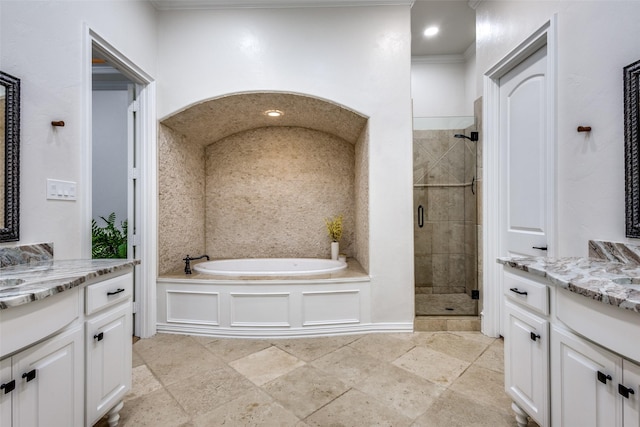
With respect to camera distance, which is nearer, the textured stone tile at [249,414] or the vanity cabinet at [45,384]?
the vanity cabinet at [45,384]

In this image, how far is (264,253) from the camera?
3.51 metres

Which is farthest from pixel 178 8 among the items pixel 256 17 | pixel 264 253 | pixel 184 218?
pixel 264 253

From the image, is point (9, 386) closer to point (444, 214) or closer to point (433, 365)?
point (433, 365)

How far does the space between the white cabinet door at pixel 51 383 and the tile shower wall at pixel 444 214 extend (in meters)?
2.83

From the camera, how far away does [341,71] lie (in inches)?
101

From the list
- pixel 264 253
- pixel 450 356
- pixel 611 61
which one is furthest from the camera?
pixel 264 253

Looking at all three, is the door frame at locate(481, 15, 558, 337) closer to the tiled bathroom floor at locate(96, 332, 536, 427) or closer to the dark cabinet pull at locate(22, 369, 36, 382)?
the tiled bathroom floor at locate(96, 332, 536, 427)

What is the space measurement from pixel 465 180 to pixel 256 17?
2527 mm

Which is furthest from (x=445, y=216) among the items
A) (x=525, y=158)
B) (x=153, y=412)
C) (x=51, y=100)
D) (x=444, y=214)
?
(x=51, y=100)

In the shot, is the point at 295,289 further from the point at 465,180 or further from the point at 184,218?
the point at 465,180

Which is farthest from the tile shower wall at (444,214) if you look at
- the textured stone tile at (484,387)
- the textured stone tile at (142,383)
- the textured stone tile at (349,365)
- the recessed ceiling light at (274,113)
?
the textured stone tile at (142,383)

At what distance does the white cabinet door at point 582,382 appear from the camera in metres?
0.88

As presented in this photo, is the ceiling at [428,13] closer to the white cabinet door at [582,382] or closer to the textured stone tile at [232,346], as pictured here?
the white cabinet door at [582,382]

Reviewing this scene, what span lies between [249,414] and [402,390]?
888 mm
